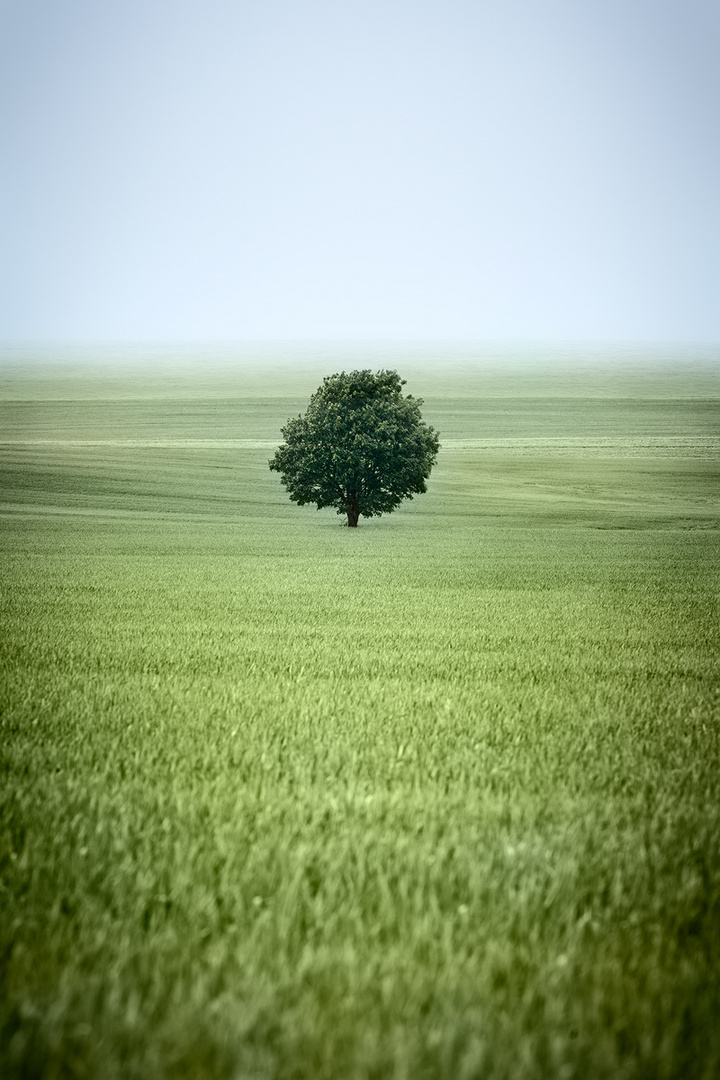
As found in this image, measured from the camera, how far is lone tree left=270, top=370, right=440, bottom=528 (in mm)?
54938

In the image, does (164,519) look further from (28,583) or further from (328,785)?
(328,785)

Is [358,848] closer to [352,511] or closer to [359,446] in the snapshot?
[359,446]

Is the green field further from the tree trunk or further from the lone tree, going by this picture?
the tree trunk

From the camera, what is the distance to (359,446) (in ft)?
179

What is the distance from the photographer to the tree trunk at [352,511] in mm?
59144

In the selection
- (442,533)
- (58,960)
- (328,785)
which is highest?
(58,960)

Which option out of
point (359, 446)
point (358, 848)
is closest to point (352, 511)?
point (359, 446)

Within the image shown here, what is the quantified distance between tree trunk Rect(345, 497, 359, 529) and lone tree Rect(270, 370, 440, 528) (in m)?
1.04

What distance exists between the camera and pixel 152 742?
25.0ft

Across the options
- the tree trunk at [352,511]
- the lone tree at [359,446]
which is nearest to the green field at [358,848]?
the lone tree at [359,446]

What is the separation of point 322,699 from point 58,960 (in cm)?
637

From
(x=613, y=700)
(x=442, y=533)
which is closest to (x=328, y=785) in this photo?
(x=613, y=700)

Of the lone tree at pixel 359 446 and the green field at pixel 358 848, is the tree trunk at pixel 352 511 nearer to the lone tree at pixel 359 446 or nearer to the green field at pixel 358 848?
the lone tree at pixel 359 446

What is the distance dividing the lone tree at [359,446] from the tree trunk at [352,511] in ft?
3.40
